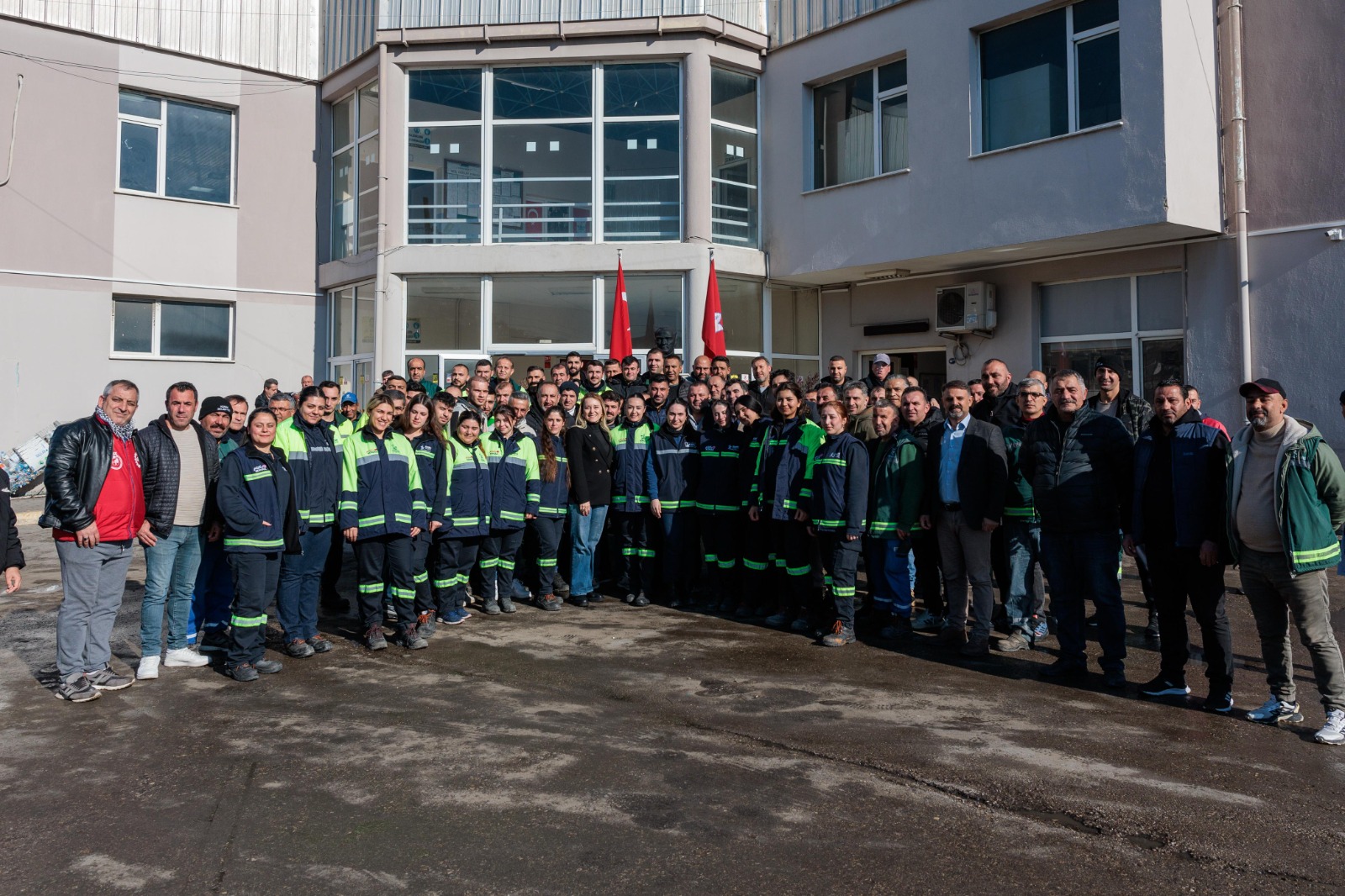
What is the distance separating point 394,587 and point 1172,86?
11.0 metres

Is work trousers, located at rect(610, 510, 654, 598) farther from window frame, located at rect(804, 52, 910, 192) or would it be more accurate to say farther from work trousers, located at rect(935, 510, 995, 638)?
window frame, located at rect(804, 52, 910, 192)

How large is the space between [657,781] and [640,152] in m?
13.7

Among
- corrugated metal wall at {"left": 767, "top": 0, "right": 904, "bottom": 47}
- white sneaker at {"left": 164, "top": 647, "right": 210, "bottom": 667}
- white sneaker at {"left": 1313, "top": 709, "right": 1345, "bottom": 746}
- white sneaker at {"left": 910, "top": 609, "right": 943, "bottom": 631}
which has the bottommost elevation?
white sneaker at {"left": 1313, "top": 709, "right": 1345, "bottom": 746}

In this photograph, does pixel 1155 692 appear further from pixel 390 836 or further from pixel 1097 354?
pixel 1097 354

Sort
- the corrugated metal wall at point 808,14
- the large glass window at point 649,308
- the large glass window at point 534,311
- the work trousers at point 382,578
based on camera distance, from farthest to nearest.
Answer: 1. the large glass window at point 534,311
2. the large glass window at point 649,308
3. the corrugated metal wall at point 808,14
4. the work trousers at point 382,578

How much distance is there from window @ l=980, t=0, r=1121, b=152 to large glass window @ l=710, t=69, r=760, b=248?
4.25 meters

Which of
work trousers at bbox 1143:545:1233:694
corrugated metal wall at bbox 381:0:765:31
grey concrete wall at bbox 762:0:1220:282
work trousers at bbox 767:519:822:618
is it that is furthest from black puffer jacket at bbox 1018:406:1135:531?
corrugated metal wall at bbox 381:0:765:31

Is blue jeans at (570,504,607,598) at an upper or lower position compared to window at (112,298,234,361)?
lower

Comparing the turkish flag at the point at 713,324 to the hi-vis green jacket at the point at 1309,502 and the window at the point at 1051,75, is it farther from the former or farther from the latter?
the hi-vis green jacket at the point at 1309,502

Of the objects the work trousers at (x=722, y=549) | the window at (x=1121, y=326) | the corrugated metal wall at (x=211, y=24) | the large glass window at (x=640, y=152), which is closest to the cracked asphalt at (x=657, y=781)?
the work trousers at (x=722, y=549)

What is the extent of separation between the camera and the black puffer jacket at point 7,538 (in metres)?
5.75

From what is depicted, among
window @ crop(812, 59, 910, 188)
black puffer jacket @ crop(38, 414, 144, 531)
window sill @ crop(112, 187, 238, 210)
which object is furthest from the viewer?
window sill @ crop(112, 187, 238, 210)

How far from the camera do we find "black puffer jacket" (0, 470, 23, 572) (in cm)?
575

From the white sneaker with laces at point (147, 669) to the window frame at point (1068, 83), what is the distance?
39.0 ft
